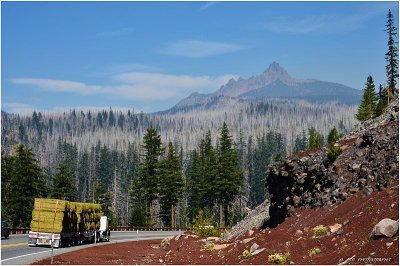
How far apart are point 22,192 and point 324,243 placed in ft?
209

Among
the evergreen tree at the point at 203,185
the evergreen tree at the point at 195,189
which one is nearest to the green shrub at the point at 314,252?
the evergreen tree at the point at 203,185

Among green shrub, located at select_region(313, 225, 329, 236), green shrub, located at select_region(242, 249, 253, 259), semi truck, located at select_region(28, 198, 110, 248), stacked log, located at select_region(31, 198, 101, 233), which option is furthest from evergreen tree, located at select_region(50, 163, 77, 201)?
green shrub, located at select_region(313, 225, 329, 236)

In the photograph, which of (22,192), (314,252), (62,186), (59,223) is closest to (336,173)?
(314,252)

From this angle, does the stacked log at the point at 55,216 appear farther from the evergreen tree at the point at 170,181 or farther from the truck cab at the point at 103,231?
the evergreen tree at the point at 170,181

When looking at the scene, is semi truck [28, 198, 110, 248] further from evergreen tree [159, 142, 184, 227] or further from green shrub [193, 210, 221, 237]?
evergreen tree [159, 142, 184, 227]

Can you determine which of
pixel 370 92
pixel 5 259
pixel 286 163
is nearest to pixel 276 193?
pixel 286 163

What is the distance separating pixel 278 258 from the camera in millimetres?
25266

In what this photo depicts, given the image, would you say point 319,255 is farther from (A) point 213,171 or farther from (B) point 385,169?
(A) point 213,171

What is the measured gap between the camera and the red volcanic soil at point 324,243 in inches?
872

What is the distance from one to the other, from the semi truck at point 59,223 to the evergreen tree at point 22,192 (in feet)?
117

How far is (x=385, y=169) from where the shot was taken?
100ft

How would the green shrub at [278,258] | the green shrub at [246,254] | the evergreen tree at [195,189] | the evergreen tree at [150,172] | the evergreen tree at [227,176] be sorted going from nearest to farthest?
1. the green shrub at [278,258]
2. the green shrub at [246,254]
3. the evergreen tree at [150,172]
4. the evergreen tree at [227,176]
5. the evergreen tree at [195,189]

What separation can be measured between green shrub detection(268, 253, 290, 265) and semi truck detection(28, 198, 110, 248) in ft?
52.7

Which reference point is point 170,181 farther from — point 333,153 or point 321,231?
point 321,231
